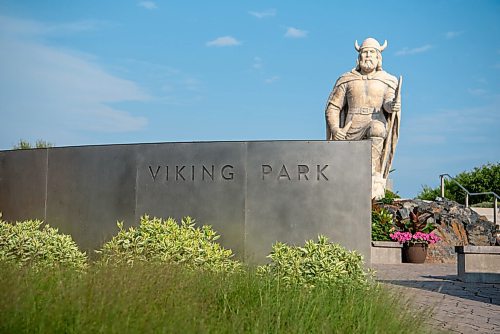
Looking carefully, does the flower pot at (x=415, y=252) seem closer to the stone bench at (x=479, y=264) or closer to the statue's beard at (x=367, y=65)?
the stone bench at (x=479, y=264)

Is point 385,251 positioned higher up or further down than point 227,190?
further down

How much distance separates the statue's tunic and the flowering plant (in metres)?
3.89

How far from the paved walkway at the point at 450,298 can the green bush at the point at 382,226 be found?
234 cm

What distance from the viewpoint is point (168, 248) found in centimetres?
651

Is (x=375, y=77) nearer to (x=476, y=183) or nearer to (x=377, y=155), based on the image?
(x=377, y=155)

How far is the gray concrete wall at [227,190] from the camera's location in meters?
7.66

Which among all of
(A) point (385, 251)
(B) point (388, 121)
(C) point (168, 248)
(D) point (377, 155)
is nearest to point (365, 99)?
(B) point (388, 121)

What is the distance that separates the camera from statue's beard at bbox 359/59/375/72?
751 inches

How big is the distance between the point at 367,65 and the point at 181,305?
622 inches

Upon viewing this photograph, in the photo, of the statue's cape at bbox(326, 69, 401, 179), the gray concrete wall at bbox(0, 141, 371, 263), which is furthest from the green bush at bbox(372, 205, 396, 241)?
the gray concrete wall at bbox(0, 141, 371, 263)

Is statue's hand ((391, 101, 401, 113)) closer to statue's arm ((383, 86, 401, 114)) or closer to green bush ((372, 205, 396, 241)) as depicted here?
statue's arm ((383, 86, 401, 114))

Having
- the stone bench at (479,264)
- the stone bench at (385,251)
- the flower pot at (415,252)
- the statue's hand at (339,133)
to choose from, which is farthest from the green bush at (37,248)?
the statue's hand at (339,133)

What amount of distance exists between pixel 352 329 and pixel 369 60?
50.6 feet

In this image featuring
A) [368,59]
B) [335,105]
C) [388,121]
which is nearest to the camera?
[368,59]
